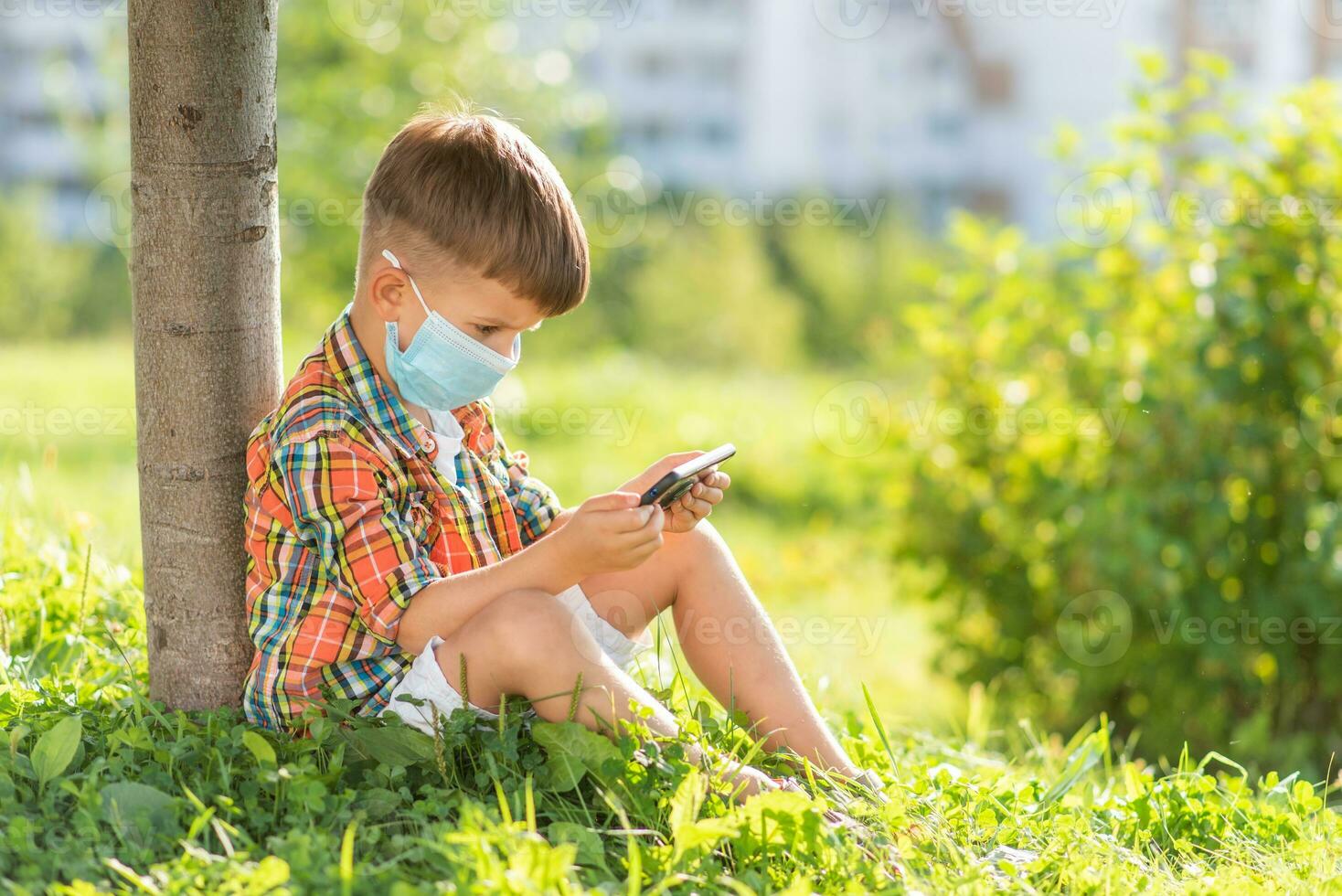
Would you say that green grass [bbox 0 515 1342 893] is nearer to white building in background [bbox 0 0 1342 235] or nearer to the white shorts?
the white shorts

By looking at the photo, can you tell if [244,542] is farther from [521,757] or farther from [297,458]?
[521,757]

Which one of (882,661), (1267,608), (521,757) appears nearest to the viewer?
(521,757)

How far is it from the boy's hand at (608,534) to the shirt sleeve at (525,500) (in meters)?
0.49

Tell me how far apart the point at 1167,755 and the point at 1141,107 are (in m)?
2.01

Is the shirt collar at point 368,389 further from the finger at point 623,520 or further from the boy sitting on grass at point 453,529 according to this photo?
the finger at point 623,520

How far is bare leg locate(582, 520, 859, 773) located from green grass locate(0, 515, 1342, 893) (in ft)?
0.23

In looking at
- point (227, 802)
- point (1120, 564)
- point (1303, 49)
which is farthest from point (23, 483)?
point (1303, 49)

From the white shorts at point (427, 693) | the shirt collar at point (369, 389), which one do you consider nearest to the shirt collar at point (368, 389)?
the shirt collar at point (369, 389)

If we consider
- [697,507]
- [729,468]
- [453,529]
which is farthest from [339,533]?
[729,468]

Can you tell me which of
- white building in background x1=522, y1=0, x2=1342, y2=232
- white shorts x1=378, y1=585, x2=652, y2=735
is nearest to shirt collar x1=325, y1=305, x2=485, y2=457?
white shorts x1=378, y1=585, x2=652, y2=735

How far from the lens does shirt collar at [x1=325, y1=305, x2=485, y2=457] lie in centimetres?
217

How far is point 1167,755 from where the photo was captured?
406 centimetres

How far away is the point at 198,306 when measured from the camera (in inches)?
87.7

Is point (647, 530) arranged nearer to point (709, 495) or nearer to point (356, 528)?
point (709, 495)
